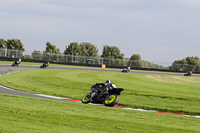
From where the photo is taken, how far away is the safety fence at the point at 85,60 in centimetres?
6494

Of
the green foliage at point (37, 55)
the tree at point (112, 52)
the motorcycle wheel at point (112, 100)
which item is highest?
the tree at point (112, 52)

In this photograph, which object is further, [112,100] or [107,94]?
[107,94]

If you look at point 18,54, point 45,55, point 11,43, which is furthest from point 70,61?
point 11,43

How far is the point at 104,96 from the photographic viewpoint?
13992 millimetres

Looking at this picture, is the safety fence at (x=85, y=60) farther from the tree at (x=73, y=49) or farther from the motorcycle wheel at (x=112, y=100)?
the tree at (x=73, y=49)

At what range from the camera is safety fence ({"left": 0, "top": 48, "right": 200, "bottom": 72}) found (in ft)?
213

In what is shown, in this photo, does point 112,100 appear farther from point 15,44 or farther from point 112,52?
point 112,52

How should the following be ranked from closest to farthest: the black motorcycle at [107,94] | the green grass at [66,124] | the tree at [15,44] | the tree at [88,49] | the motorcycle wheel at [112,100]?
the green grass at [66,124] → the motorcycle wheel at [112,100] → the black motorcycle at [107,94] → the tree at [15,44] → the tree at [88,49]

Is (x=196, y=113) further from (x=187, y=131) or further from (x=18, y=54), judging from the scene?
(x=18, y=54)

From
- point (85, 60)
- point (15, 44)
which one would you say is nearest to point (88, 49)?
point (15, 44)

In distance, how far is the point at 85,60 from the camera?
72.6 metres

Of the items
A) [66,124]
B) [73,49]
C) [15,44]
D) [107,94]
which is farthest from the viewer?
[73,49]

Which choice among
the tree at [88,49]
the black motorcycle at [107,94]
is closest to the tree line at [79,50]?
the tree at [88,49]

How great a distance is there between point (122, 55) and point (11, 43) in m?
55.3
